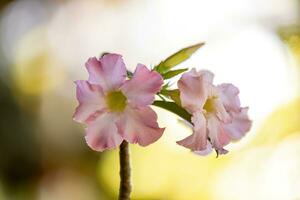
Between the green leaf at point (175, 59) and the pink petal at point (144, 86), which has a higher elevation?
the green leaf at point (175, 59)

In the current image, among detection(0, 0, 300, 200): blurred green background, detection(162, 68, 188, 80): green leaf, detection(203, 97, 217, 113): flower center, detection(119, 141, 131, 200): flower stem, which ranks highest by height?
detection(0, 0, 300, 200): blurred green background

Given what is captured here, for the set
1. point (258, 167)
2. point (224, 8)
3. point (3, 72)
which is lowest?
point (258, 167)

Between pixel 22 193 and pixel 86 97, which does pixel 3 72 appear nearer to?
pixel 22 193

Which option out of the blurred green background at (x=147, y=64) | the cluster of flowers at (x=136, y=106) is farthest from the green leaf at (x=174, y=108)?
the blurred green background at (x=147, y=64)

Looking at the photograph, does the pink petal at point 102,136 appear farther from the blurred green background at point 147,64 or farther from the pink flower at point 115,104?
the blurred green background at point 147,64

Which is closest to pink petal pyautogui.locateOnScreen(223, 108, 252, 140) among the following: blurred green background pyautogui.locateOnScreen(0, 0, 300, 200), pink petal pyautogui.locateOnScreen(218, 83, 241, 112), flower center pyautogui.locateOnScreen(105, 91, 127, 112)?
pink petal pyautogui.locateOnScreen(218, 83, 241, 112)

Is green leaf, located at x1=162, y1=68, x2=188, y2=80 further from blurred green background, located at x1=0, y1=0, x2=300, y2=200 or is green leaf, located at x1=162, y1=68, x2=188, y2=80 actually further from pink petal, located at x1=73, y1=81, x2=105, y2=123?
blurred green background, located at x1=0, y1=0, x2=300, y2=200

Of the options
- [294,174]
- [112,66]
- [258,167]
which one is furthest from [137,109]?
[258,167]
